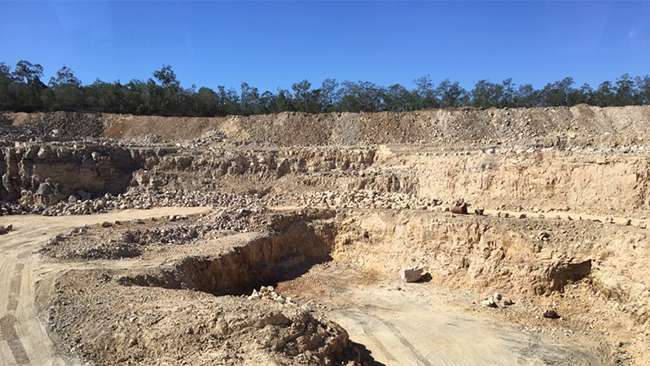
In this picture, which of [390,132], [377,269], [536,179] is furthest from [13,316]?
[390,132]

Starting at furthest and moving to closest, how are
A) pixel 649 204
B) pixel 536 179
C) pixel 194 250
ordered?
pixel 536 179 < pixel 649 204 < pixel 194 250

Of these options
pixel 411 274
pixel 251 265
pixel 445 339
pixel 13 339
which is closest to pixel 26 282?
pixel 13 339

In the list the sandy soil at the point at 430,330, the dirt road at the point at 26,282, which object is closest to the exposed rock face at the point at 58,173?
the dirt road at the point at 26,282

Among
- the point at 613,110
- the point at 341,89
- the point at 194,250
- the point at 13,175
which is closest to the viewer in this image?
the point at 194,250

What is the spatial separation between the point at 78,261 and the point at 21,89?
34251 millimetres

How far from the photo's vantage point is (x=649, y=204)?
1655cm

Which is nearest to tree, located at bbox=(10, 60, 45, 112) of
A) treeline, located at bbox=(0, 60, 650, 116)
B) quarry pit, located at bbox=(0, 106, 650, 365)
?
treeline, located at bbox=(0, 60, 650, 116)

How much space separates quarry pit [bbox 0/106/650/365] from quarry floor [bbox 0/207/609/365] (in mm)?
64

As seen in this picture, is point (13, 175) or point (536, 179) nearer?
point (536, 179)

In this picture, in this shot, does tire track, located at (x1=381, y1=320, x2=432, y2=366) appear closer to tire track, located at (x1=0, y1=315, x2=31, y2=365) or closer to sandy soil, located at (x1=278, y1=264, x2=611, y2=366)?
sandy soil, located at (x1=278, y1=264, x2=611, y2=366)

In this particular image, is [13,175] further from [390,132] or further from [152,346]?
[390,132]

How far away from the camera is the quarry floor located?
887 cm

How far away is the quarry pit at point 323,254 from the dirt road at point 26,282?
2.5 inches

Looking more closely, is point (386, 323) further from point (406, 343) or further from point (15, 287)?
point (15, 287)
